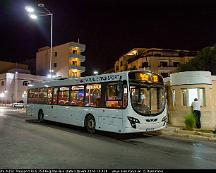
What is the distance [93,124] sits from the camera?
14062mm

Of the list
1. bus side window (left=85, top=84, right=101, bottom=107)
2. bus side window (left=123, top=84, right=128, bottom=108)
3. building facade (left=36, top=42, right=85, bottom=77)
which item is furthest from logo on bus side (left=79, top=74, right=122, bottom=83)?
building facade (left=36, top=42, right=85, bottom=77)

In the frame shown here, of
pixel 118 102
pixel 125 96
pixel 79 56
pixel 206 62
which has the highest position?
pixel 79 56

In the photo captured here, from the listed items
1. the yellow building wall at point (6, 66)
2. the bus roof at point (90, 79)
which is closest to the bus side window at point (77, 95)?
the bus roof at point (90, 79)

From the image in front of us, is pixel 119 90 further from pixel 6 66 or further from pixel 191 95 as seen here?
pixel 6 66

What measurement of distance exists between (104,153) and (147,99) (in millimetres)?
4506

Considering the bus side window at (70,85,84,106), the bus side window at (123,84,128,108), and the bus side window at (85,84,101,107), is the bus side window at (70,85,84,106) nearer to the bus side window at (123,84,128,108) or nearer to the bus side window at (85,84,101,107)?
the bus side window at (85,84,101,107)

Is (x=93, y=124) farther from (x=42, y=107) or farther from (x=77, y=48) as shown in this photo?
(x=77, y=48)

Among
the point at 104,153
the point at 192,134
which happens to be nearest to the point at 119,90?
the point at 104,153

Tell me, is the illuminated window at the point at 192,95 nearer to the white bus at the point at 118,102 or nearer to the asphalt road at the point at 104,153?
the white bus at the point at 118,102

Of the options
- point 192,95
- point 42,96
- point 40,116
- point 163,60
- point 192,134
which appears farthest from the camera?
point 163,60

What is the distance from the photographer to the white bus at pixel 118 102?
11938 millimetres

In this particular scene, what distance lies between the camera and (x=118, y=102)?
40.4 feet

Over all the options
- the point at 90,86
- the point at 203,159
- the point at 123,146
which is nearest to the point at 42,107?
the point at 90,86

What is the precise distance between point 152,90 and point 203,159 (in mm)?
5177
